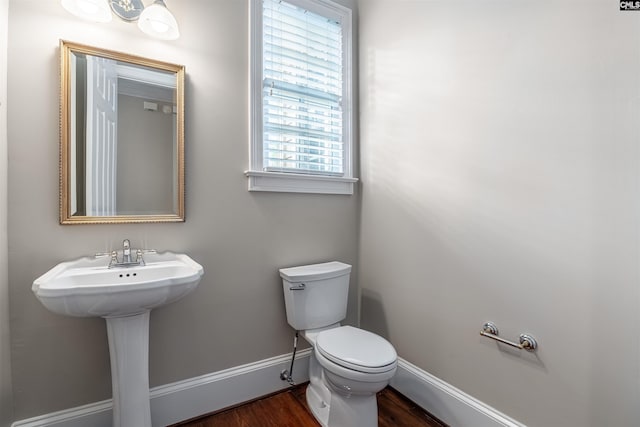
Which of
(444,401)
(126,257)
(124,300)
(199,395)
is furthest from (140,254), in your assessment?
(444,401)

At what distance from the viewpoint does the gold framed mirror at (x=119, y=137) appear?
127cm

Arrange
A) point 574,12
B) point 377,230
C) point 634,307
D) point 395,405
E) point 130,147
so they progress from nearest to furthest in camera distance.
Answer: point 634,307 → point 574,12 → point 130,147 → point 395,405 → point 377,230

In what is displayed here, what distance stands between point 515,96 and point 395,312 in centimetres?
131

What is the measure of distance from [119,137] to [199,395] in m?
1.39

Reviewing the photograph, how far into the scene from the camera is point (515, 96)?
1.23 meters

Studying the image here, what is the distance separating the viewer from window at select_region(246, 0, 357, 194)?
1693mm

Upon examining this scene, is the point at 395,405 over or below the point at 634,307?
below

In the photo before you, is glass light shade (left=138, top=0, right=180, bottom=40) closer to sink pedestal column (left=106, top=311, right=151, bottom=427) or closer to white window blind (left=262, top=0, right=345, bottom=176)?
white window blind (left=262, top=0, right=345, bottom=176)

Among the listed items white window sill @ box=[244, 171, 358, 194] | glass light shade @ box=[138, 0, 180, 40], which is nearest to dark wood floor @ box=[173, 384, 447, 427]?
white window sill @ box=[244, 171, 358, 194]

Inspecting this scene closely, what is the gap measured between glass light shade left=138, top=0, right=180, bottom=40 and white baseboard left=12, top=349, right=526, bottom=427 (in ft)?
5.77

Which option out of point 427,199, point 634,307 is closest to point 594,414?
point 634,307

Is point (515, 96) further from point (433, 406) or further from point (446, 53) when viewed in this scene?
point (433, 406)

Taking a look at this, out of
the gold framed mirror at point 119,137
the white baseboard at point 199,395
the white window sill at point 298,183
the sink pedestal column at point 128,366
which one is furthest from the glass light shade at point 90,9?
the white baseboard at point 199,395

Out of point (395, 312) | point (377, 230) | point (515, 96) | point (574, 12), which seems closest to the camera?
point (574, 12)
